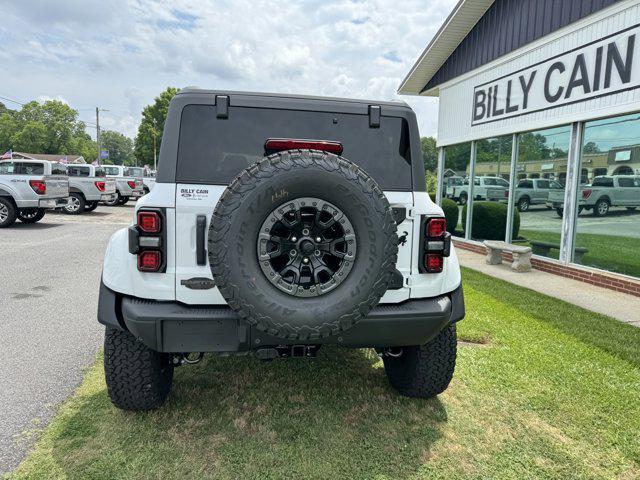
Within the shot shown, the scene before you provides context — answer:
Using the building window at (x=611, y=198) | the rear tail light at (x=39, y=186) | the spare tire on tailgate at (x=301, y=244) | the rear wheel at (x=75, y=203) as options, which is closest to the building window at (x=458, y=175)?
the building window at (x=611, y=198)

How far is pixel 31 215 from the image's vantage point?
14.2 meters

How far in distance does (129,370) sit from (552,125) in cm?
836

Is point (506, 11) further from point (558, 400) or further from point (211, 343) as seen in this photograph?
point (211, 343)

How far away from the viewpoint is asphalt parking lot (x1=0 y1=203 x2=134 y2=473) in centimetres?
298

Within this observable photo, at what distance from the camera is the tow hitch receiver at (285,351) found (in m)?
2.60

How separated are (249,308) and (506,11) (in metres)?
10.2

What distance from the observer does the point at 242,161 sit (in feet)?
8.89

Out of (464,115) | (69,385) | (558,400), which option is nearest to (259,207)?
(69,385)

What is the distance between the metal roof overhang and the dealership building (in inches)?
1.5

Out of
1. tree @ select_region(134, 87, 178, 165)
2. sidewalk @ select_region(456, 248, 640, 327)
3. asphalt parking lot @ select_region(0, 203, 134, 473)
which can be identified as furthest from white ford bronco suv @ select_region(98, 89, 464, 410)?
tree @ select_region(134, 87, 178, 165)

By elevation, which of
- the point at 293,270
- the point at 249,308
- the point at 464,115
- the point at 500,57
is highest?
the point at 500,57

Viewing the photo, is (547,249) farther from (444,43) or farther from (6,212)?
(6,212)

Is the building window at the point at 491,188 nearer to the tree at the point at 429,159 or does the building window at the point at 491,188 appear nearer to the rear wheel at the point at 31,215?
the tree at the point at 429,159

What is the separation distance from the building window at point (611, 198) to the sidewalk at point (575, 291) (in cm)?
56
